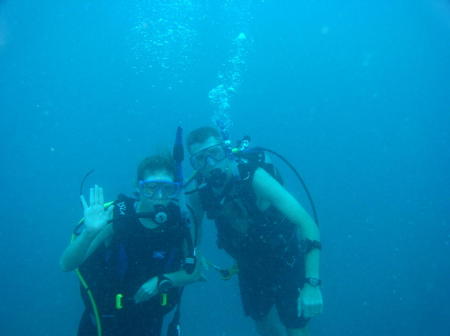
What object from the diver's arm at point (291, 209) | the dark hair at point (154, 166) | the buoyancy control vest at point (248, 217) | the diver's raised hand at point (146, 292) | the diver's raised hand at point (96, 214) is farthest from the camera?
the buoyancy control vest at point (248, 217)

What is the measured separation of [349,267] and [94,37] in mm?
28015

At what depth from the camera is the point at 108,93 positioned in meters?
31.6

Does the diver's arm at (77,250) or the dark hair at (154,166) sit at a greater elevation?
the dark hair at (154,166)

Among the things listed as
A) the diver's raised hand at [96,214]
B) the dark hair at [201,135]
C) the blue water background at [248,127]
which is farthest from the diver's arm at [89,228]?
the blue water background at [248,127]

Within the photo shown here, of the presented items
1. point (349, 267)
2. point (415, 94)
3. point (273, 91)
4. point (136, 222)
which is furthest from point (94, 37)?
point (415, 94)

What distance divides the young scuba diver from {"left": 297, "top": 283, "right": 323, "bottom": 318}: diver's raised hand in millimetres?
1076

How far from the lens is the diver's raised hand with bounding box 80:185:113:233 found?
102 inches

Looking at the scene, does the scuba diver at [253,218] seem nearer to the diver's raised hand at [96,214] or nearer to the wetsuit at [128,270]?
the wetsuit at [128,270]

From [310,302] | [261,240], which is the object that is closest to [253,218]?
[261,240]

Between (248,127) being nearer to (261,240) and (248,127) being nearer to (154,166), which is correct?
(261,240)

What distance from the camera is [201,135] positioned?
4.04 m

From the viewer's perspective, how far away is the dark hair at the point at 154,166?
129 inches

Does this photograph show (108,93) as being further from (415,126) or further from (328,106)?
(415,126)

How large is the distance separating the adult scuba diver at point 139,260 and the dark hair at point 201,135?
73cm
